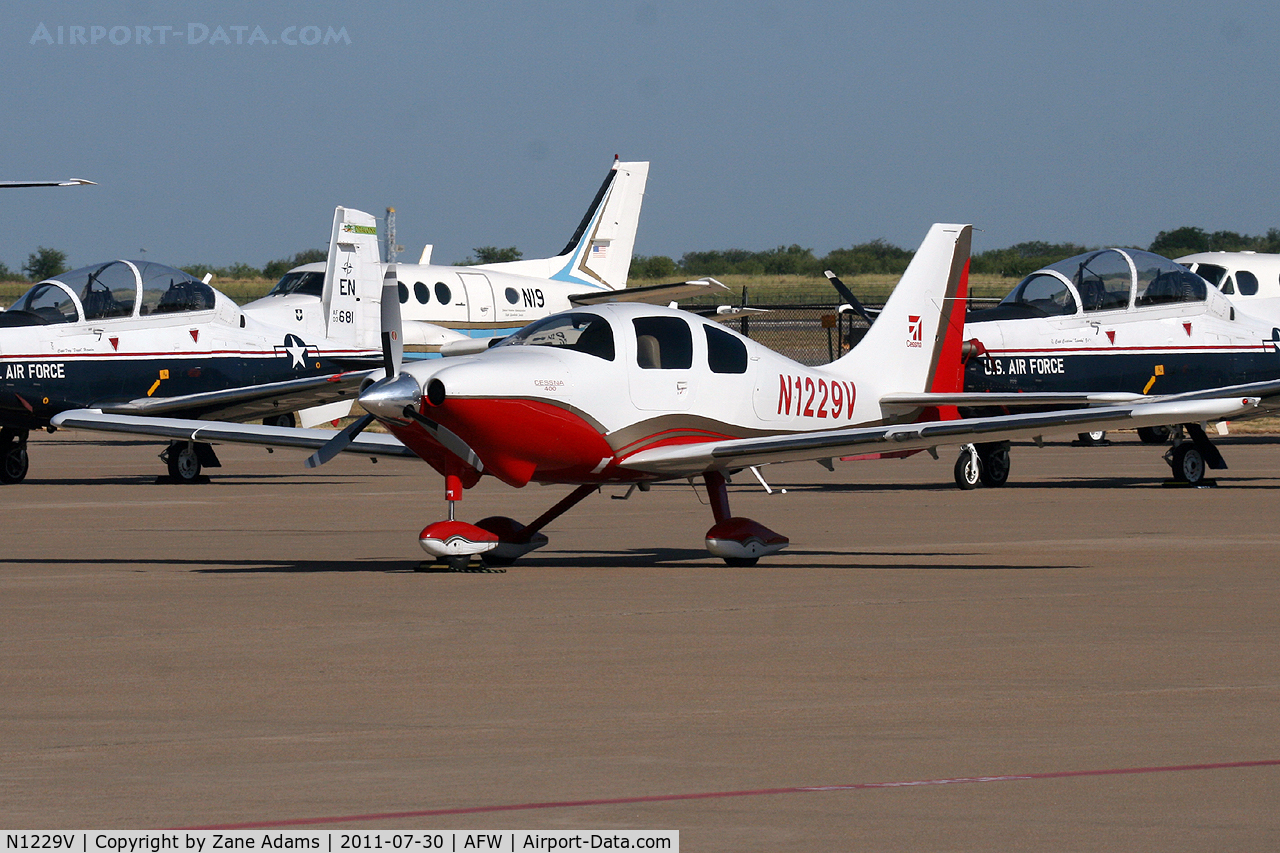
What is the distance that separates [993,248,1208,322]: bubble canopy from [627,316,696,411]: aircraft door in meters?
9.51

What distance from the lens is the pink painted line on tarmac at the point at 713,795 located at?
5.04m

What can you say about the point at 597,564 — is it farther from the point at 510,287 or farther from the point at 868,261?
the point at 868,261

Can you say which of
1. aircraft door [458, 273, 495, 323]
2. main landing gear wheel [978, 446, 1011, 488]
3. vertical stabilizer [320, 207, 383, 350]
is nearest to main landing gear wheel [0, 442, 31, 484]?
vertical stabilizer [320, 207, 383, 350]

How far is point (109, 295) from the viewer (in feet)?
71.7

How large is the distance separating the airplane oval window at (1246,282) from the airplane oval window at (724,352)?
17.8 meters

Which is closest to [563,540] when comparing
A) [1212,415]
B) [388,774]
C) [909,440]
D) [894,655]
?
[909,440]

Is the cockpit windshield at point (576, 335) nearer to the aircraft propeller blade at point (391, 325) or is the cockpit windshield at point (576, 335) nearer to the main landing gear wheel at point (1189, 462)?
the aircraft propeller blade at point (391, 325)

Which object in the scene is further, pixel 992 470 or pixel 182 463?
pixel 182 463

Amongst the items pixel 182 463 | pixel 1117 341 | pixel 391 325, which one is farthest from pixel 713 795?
pixel 182 463

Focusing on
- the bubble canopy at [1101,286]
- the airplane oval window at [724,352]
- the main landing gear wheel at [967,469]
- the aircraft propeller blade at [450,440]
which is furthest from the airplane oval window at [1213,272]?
the aircraft propeller blade at [450,440]

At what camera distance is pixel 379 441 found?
→ 13.4m

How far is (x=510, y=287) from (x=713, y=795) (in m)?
29.5

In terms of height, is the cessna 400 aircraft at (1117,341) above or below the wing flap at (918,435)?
above

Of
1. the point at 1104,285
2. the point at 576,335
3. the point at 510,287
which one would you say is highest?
the point at 510,287
